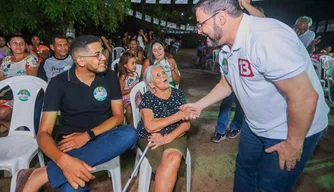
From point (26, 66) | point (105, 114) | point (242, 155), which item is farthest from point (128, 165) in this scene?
point (26, 66)

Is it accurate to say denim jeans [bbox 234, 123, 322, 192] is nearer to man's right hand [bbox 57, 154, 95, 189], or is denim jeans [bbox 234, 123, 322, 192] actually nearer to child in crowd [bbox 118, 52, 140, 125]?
man's right hand [bbox 57, 154, 95, 189]

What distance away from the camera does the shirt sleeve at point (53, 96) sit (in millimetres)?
1975

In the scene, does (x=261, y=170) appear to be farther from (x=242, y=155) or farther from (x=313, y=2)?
(x=313, y=2)

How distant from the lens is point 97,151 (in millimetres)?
1780

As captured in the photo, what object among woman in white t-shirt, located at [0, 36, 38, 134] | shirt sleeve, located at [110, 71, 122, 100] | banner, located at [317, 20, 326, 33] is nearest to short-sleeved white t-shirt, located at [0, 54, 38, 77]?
woman in white t-shirt, located at [0, 36, 38, 134]

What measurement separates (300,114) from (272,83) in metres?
0.23

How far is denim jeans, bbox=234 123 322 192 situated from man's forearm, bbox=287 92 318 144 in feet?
0.72

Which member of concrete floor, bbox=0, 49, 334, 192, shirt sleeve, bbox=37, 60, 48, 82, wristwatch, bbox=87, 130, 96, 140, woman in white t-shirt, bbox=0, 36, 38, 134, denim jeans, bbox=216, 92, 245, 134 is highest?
woman in white t-shirt, bbox=0, 36, 38, 134

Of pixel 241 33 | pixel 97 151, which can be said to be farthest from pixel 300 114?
pixel 97 151

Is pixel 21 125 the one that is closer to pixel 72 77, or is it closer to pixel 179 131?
pixel 72 77

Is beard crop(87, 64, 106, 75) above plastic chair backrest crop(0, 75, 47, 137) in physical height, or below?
above

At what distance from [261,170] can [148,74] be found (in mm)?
1448

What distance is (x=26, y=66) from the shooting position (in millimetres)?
3553

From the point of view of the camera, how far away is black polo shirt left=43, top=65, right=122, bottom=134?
2.02m
